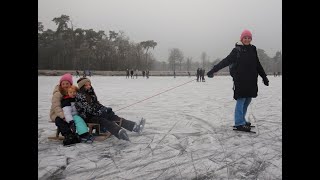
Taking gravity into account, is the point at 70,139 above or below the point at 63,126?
below

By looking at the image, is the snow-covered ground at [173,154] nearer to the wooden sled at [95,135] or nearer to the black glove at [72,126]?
the wooden sled at [95,135]

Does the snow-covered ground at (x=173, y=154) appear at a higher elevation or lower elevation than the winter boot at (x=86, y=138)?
lower

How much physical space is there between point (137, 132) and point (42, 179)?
2.16 meters

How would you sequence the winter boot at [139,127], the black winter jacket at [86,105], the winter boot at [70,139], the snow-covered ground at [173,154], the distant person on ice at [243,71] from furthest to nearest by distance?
the distant person on ice at [243,71], the winter boot at [139,127], the black winter jacket at [86,105], the winter boot at [70,139], the snow-covered ground at [173,154]

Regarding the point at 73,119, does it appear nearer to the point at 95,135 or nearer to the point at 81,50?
the point at 95,135

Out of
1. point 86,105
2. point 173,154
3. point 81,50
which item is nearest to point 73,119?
point 86,105

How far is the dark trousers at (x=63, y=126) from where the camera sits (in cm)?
435

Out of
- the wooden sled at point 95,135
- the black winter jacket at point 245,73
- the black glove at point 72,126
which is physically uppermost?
the black winter jacket at point 245,73

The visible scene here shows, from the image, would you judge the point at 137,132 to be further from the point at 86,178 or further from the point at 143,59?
the point at 143,59

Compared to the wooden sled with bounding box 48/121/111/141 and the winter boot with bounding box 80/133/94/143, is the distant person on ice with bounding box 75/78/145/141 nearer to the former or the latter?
the wooden sled with bounding box 48/121/111/141

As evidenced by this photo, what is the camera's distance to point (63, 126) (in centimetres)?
438

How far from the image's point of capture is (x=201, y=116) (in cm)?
674

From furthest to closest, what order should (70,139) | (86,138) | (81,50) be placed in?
(81,50) → (86,138) → (70,139)

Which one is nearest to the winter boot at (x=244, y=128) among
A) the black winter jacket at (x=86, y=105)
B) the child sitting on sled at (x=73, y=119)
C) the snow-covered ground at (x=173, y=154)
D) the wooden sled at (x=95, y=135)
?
the snow-covered ground at (x=173, y=154)
